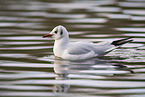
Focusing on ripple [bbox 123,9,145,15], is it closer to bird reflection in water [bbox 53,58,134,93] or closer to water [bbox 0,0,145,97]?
water [bbox 0,0,145,97]

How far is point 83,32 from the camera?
1273 centimetres

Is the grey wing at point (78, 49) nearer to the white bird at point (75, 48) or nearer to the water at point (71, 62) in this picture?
the white bird at point (75, 48)

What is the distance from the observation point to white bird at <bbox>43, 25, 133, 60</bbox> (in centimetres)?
937

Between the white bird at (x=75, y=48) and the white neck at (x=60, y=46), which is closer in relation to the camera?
the white bird at (x=75, y=48)

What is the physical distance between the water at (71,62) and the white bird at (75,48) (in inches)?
8.2

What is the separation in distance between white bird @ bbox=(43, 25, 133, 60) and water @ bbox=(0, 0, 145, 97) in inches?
8.2

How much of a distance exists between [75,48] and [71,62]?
0.41 meters

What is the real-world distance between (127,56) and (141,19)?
18.2 ft

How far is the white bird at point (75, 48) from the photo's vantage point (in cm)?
937

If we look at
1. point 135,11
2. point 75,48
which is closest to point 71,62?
point 75,48

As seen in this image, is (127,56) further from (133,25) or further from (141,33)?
(133,25)

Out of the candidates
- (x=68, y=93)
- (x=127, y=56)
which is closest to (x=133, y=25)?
(x=127, y=56)

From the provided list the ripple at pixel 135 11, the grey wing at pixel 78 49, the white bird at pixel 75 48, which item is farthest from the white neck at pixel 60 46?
the ripple at pixel 135 11

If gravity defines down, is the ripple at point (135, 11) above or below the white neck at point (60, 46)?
above
